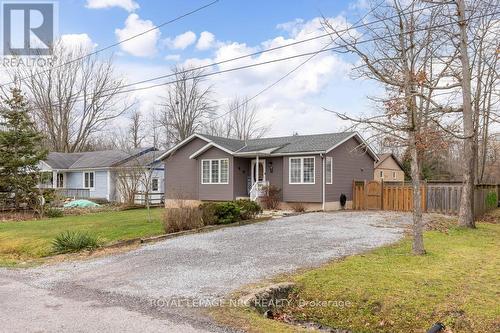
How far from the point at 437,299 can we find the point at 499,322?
2.93ft

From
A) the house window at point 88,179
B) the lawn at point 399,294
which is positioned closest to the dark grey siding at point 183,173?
the house window at point 88,179

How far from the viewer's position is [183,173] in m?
25.2

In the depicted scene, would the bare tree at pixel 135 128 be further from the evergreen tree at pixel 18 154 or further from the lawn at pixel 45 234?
the lawn at pixel 45 234

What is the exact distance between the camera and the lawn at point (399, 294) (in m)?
5.45

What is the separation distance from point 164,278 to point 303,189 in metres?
14.4

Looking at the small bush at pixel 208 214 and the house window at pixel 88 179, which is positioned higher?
the house window at pixel 88 179

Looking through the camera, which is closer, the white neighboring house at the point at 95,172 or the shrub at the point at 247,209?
the shrub at the point at 247,209

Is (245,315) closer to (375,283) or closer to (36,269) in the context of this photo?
(375,283)

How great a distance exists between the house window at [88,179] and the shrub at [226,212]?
23.1 metres

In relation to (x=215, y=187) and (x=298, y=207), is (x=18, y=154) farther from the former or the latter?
(x=298, y=207)

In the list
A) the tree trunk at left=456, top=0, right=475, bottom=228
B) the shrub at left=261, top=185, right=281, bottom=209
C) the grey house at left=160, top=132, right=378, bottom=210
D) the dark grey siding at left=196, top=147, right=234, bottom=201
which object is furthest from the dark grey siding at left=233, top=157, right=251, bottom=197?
the tree trunk at left=456, top=0, right=475, bottom=228

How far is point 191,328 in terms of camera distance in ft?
16.9

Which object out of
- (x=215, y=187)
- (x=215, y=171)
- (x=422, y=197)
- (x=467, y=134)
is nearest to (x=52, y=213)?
(x=215, y=187)

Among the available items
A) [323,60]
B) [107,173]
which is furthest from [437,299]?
[107,173]
